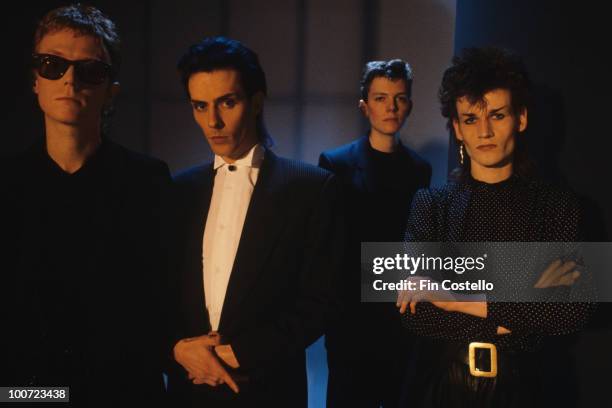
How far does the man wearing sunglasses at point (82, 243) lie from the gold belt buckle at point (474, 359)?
3.51 ft

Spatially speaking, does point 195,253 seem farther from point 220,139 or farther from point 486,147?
point 486,147

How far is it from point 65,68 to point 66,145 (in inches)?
10.3

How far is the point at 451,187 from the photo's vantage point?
7.34 ft

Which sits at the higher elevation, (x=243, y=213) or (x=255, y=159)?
(x=255, y=159)

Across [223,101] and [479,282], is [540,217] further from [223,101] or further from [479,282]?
[223,101]

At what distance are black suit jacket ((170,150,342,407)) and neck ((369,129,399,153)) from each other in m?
0.87

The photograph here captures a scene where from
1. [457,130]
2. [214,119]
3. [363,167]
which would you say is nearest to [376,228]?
[363,167]

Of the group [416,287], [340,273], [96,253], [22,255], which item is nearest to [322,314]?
[340,273]

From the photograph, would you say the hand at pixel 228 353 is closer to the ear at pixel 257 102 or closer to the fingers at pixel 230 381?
the fingers at pixel 230 381

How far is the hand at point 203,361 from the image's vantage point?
191 cm

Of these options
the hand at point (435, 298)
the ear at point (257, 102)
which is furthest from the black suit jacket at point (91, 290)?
the hand at point (435, 298)

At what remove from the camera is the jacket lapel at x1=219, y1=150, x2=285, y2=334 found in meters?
1.98

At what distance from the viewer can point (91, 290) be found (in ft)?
6.32

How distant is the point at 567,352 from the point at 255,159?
156 cm
